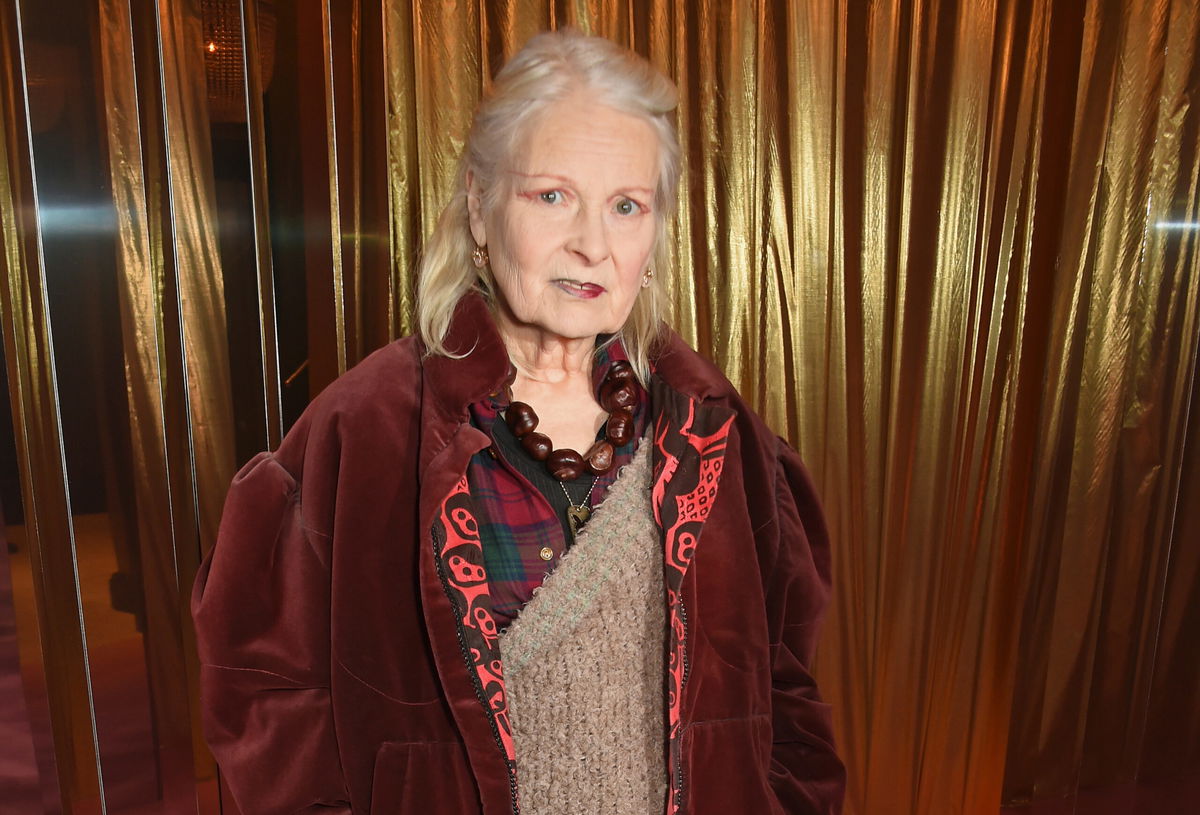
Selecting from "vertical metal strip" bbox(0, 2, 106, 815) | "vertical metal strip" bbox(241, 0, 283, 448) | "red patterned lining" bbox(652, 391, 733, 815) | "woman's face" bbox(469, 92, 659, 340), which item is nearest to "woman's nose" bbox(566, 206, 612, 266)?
Result: "woman's face" bbox(469, 92, 659, 340)

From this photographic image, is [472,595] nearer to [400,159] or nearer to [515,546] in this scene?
[515,546]

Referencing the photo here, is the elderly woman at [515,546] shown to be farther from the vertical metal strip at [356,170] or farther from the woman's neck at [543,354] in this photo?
the vertical metal strip at [356,170]

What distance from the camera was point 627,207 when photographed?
98 centimetres

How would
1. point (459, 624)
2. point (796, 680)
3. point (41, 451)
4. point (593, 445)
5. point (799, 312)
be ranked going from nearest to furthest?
1. point (459, 624)
2. point (593, 445)
3. point (796, 680)
4. point (41, 451)
5. point (799, 312)

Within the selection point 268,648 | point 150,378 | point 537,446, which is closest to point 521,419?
point 537,446

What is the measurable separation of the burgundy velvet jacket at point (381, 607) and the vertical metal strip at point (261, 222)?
671mm

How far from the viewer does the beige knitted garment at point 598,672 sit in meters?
0.98

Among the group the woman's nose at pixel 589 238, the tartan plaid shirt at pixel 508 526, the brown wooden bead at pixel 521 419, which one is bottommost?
the tartan plaid shirt at pixel 508 526

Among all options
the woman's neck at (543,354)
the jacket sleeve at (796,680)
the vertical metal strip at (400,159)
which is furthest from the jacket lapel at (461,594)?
the vertical metal strip at (400,159)

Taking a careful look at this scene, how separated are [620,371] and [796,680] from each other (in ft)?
1.50

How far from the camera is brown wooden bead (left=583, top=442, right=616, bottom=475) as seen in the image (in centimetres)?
101

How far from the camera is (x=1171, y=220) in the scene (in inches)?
77.3

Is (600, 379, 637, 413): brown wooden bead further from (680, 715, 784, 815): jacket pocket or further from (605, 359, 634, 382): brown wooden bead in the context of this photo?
(680, 715, 784, 815): jacket pocket

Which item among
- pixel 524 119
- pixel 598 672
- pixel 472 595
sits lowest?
pixel 598 672
